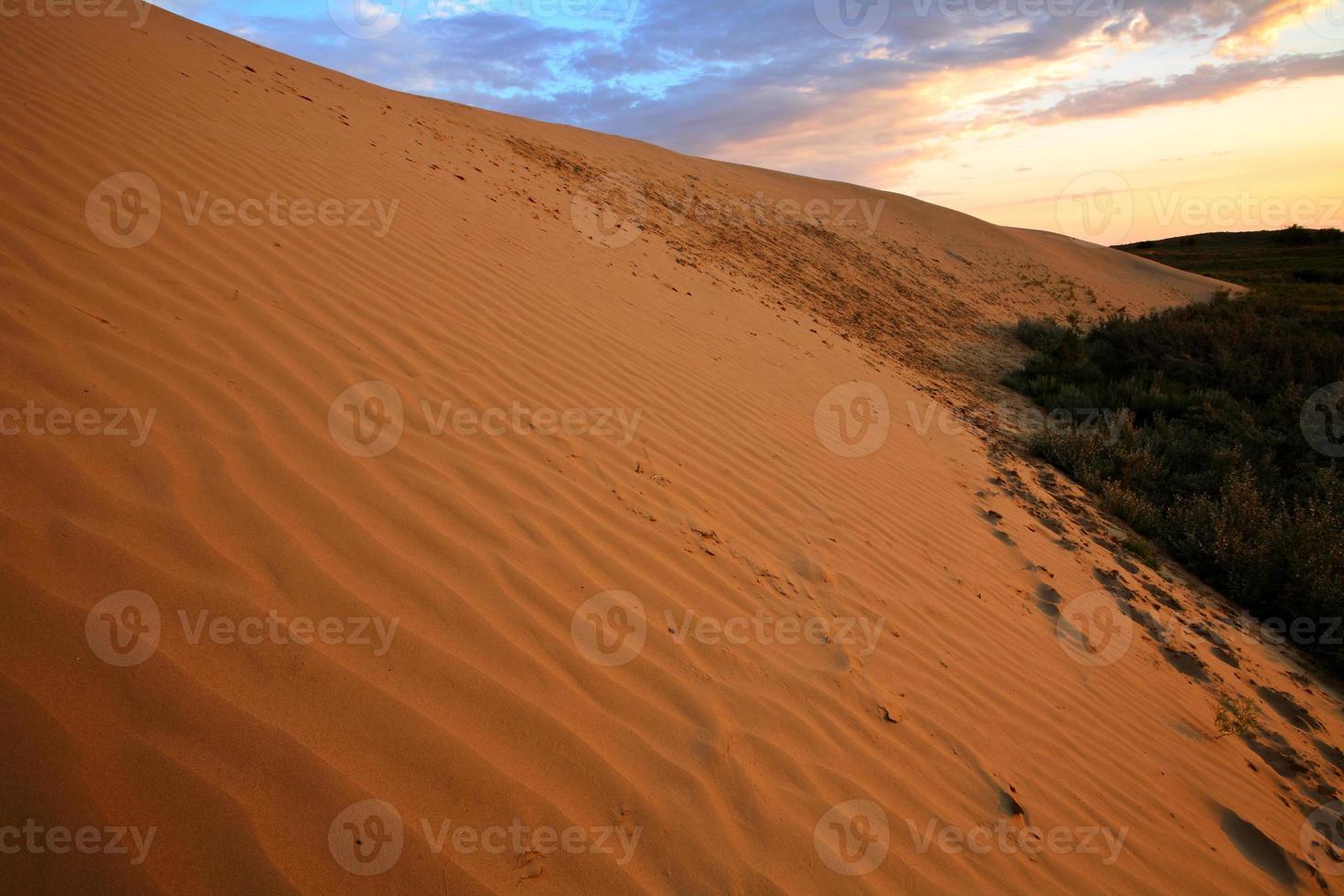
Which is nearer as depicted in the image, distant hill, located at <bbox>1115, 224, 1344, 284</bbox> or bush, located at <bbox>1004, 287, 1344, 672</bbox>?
bush, located at <bbox>1004, 287, 1344, 672</bbox>

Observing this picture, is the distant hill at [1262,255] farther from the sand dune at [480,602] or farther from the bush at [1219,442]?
the sand dune at [480,602]

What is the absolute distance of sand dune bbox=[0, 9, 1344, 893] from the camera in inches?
64.8

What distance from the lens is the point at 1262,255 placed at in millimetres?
34812

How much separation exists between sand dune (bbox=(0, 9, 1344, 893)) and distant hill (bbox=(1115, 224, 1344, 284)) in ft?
98.3

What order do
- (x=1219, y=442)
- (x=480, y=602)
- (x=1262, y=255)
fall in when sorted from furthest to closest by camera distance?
(x=1262, y=255) < (x=1219, y=442) < (x=480, y=602)

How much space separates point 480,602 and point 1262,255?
1848 inches

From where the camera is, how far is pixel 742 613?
2.94 meters

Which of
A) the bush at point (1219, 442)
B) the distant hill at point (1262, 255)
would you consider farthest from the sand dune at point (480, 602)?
the distant hill at point (1262, 255)

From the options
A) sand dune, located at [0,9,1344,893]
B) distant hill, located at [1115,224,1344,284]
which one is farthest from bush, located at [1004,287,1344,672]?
distant hill, located at [1115,224,1344,284]

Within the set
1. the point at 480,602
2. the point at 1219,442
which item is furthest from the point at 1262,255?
the point at 480,602

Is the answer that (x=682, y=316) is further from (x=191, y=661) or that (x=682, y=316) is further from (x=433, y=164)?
(x=191, y=661)

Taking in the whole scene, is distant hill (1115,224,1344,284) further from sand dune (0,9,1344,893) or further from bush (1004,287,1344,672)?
sand dune (0,9,1344,893)

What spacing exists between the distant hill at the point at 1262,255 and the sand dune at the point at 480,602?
2995 cm

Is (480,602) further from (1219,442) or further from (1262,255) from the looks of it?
(1262,255)
